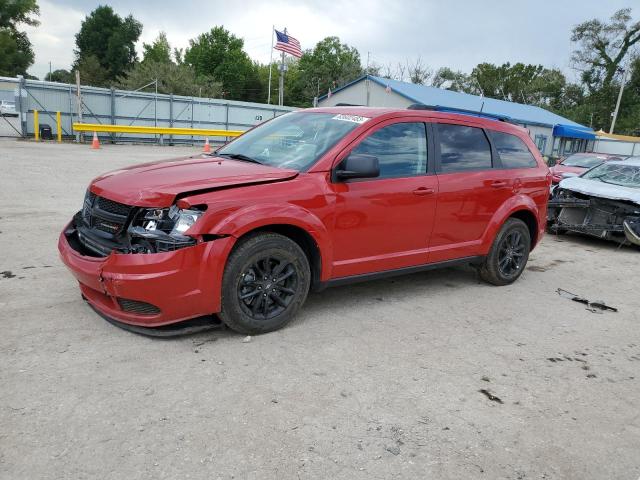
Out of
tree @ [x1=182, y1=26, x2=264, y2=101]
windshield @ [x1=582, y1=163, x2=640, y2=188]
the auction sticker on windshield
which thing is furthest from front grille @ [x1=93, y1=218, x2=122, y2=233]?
tree @ [x1=182, y1=26, x2=264, y2=101]

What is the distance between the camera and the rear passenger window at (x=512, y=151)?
5.57 m

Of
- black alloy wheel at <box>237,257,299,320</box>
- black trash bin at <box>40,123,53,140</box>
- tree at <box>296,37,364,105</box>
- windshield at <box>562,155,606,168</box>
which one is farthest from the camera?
tree at <box>296,37,364,105</box>

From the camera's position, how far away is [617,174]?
30.9 feet

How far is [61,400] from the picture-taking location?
291 cm

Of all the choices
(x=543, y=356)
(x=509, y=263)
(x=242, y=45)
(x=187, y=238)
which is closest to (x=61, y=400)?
(x=187, y=238)

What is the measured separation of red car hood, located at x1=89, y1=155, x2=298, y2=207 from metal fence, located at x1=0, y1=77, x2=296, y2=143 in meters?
20.6

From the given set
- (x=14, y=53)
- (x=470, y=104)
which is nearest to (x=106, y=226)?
(x=470, y=104)

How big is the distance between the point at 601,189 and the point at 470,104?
94.6 feet

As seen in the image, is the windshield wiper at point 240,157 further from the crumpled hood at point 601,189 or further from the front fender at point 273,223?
the crumpled hood at point 601,189

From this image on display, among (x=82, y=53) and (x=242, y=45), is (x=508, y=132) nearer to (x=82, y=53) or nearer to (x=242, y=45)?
(x=242, y=45)

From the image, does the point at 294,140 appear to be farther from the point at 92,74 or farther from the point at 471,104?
the point at 92,74

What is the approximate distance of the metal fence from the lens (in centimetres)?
2186

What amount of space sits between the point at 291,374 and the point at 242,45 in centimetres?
7679

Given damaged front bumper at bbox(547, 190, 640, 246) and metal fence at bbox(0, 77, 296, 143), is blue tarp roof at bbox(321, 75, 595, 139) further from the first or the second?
damaged front bumper at bbox(547, 190, 640, 246)
